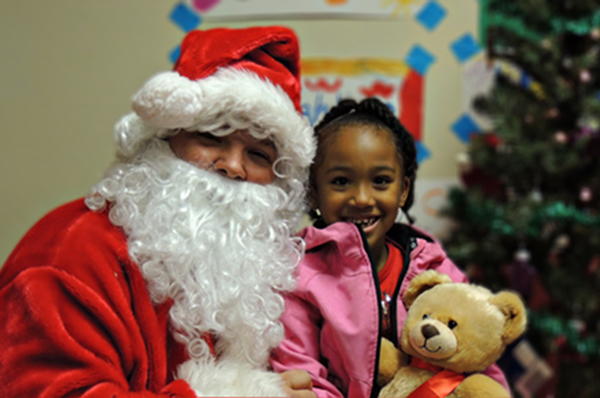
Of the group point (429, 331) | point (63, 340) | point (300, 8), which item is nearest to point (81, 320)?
point (63, 340)

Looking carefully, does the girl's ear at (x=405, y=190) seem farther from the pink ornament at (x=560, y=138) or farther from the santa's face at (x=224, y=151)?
the pink ornament at (x=560, y=138)

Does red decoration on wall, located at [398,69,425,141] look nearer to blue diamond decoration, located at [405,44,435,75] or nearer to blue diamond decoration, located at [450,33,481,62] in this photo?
blue diamond decoration, located at [405,44,435,75]

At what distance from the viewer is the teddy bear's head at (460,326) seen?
0.98m

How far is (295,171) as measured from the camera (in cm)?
118

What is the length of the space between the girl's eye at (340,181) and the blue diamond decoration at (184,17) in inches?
72.4

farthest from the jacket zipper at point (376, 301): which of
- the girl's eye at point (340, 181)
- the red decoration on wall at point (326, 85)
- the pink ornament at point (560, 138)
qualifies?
the red decoration on wall at point (326, 85)

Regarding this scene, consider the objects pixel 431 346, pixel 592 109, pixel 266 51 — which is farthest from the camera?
pixel 592 109

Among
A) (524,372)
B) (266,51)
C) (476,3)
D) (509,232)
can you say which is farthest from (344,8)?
(524,372)

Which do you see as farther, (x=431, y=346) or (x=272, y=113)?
(x=272, y=113)

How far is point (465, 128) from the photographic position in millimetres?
2682

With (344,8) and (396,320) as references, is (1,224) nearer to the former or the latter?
(344,8)

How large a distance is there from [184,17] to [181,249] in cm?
194

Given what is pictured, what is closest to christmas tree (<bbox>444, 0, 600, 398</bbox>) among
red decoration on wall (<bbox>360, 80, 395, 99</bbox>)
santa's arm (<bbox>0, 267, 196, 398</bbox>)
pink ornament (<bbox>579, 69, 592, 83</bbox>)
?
pink ornament (<bbox>579, 69, 592, 83</bbox>)

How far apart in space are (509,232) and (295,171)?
4.46ft
